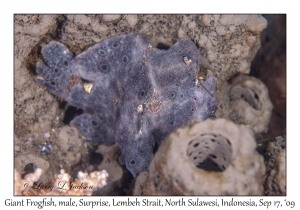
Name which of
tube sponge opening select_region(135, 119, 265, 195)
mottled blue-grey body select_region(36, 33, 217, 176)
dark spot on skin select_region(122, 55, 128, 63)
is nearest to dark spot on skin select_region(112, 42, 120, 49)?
mottled blue-grey body select_region(36, 33, 217, 176)

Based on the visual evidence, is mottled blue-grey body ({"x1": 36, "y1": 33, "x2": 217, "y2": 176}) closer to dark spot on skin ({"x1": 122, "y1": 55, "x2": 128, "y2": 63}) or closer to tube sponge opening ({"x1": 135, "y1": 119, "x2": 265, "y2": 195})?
dark spot on skin ({"x1": 122, "y1": 55, "x2": 128, "y2": 63})

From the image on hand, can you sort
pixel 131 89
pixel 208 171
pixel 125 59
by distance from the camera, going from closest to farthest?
pixel 208 171 → pixel 131 89 → pixel 125 59

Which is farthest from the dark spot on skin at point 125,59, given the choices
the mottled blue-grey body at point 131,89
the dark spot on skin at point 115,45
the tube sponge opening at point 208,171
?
the tube sponge opening at point 208,171

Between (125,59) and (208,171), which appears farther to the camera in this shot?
(125,59)

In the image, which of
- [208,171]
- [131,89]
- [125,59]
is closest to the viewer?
[208,171]

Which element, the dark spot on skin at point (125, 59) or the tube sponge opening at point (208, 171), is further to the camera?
the dark spot on skin at point (125, 59)

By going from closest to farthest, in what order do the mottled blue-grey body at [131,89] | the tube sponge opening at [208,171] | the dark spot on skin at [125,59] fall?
the tube sponge opening at [208,171]
the mottled blue-grey body at [131,89]
the dark spot on skin at [125,59]

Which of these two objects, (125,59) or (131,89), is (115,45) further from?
(131,89)

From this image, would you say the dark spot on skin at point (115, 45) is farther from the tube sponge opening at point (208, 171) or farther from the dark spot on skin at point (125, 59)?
the tube sponge opening at point (208, 171)

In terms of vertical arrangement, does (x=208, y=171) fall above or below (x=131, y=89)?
below

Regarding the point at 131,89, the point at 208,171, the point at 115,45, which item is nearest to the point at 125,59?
the point at 115,45
